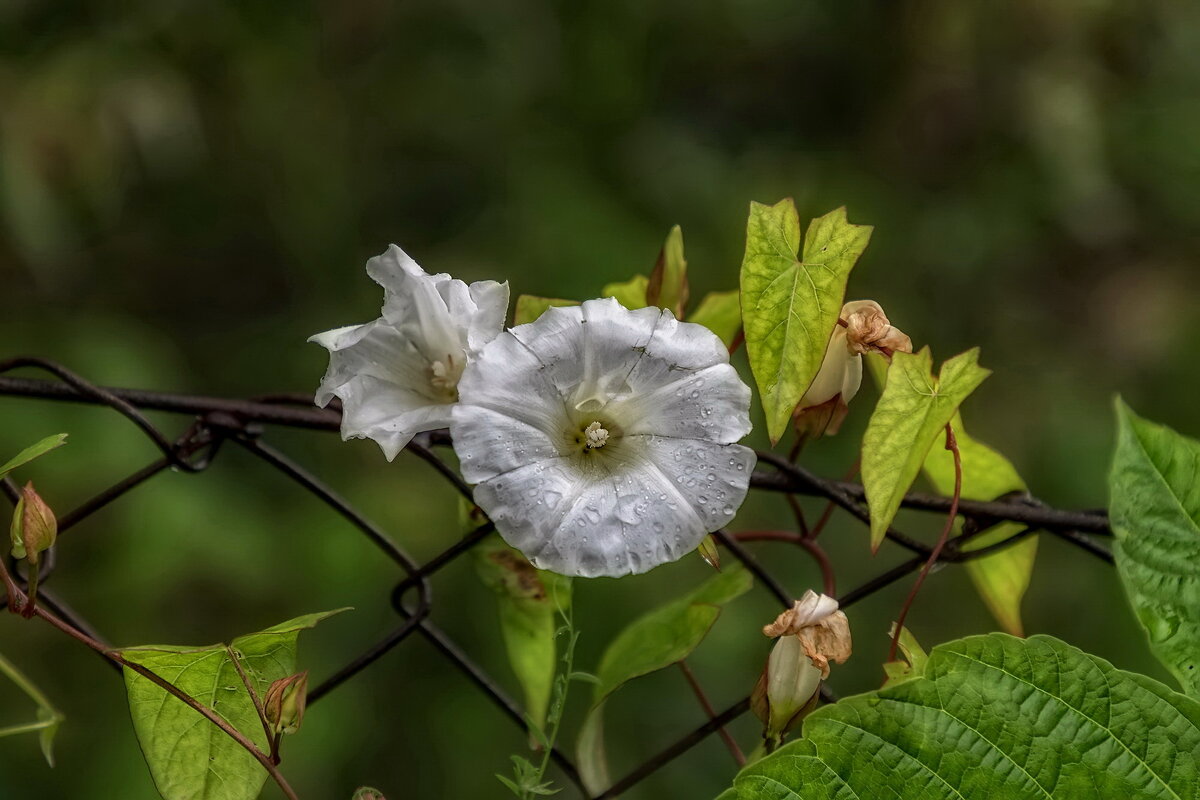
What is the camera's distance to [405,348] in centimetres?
58

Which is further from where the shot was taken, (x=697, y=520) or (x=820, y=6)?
(x=820, y=6)

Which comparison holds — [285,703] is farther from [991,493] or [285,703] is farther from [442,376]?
[991,493]

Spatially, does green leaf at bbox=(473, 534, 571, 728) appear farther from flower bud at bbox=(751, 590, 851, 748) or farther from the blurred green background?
the blurred green background

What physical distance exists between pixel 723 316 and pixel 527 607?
212mm

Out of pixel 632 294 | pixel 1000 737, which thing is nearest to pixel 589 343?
pixel 632 294

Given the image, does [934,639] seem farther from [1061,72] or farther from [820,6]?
[820,6]

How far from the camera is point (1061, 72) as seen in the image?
199 centimetres

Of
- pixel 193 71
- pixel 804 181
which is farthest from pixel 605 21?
pixel 193 71

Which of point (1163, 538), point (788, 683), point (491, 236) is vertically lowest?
point (491, 236)

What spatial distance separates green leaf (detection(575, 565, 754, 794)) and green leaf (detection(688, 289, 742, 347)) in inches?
5.5

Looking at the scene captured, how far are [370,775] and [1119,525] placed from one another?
150 cm

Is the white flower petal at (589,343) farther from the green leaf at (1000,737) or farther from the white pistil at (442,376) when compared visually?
the green leaf at (1000,737)

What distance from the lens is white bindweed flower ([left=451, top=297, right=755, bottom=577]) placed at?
51 centimetres

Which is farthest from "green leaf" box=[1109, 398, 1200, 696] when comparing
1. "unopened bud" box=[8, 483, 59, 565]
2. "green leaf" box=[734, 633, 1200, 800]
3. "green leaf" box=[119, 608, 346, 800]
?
"unopened bud" box=[8, 483, 59, 565]
